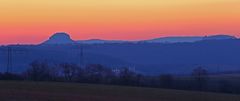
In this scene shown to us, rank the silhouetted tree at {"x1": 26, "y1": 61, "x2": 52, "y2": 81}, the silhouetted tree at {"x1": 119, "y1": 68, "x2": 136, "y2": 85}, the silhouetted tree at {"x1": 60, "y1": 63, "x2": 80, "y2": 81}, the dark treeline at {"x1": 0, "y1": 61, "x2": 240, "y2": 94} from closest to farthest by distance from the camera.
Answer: the dark treeline at {"x1": 0, "y1": 61, "x2": 240, "y2": 94}
the silhouetted tree at {"x1": 119, "y1": 68, "x2": 136, "y2": 85}
the silhouetted tree at {"x1": 26, "y1": 61, "x2": 52, "y2": 81}
the silhouetted tree at {"x1": 60, "y1": 63, "x2": 80, "y2": 81}

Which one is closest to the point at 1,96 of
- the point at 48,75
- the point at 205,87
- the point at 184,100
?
the point at 184,100

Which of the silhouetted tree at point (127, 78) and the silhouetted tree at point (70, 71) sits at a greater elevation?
the silhouetted tree at point (70, 71)

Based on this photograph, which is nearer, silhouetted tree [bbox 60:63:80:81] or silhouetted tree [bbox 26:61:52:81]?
silhouetted tree [bbox 26:61:52:81]

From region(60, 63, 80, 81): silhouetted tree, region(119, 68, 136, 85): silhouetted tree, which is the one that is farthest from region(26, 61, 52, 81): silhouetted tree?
region(119, 68, 136, 85): silhouetted tree

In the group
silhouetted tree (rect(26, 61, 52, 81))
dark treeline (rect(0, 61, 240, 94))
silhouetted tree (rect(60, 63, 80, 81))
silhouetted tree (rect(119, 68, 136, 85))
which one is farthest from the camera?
silhouetted tree (rect(60, 63, 80, 81))

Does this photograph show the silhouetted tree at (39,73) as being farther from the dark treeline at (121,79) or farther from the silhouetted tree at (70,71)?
the silhouetted tree at (70,71)

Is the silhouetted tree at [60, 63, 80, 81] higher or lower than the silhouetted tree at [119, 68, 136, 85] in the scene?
higher

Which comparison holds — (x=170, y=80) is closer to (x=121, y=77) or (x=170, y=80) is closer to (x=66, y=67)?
(x=121, y=77)

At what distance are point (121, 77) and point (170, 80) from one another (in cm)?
661

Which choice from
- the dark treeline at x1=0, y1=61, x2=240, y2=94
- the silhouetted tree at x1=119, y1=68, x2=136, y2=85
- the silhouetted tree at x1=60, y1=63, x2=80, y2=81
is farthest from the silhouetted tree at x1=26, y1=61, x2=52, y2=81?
the silhouetted tree at x1=119, y1=68, x2=136, y2=85

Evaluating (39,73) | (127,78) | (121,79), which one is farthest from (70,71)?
(127,78)

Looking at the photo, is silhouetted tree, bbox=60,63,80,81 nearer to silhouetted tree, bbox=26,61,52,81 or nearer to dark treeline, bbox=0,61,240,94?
dark treeline, bbox=0,61,240,94

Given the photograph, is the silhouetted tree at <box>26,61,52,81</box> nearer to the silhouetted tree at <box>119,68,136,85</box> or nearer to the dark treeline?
the dark treeline

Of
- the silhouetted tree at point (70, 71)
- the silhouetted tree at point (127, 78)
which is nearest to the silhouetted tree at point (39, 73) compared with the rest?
the silhouetted tree at point (70, 71)
